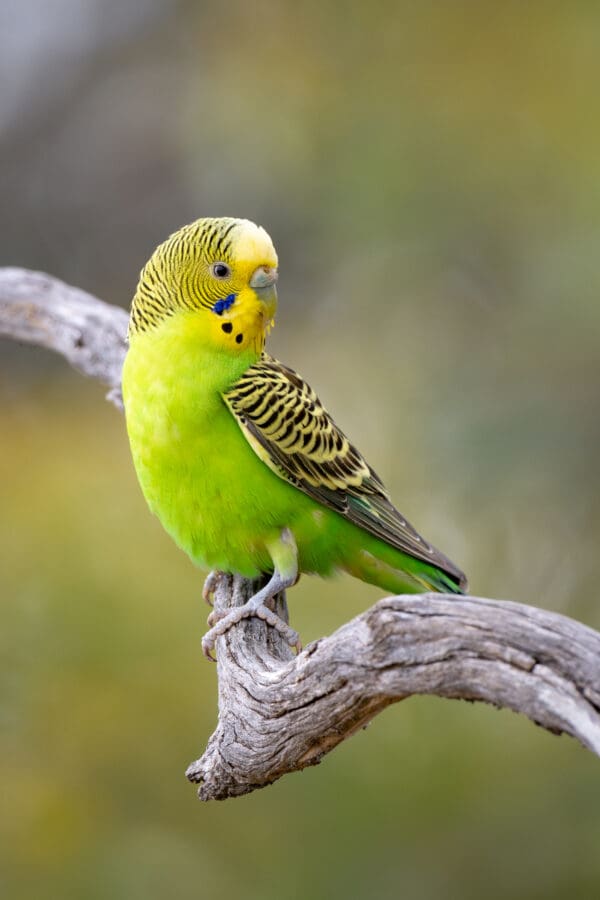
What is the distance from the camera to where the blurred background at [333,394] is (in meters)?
5.32

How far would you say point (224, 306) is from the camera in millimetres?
3164

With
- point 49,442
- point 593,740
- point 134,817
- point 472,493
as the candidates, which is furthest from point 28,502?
point 593,740

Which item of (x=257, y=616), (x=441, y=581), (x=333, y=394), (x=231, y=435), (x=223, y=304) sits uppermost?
(x=333, y=394)

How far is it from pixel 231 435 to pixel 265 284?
47 centimetres

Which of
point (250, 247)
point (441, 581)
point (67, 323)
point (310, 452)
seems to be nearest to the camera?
point (250, 247)

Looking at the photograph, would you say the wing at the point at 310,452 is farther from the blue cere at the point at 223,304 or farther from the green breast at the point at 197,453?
the blue cere at the point at 223,304

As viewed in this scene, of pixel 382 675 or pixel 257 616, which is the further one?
pixel 257 616

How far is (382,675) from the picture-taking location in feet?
7.84

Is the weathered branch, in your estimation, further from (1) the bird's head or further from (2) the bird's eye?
(2) the bird's eye

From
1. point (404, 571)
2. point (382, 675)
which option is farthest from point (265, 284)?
point (382, 675)

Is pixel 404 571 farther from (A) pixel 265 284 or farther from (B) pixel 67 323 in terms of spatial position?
(B) pixel 67 323

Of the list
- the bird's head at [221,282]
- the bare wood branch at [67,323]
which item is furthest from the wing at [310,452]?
the bare wood branch at [67,323]

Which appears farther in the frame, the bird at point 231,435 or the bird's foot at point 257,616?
the bird's foot at point 257,616

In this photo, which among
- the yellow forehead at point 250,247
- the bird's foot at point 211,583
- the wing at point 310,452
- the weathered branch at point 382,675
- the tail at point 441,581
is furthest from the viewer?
the bird's foot at point 211,583
